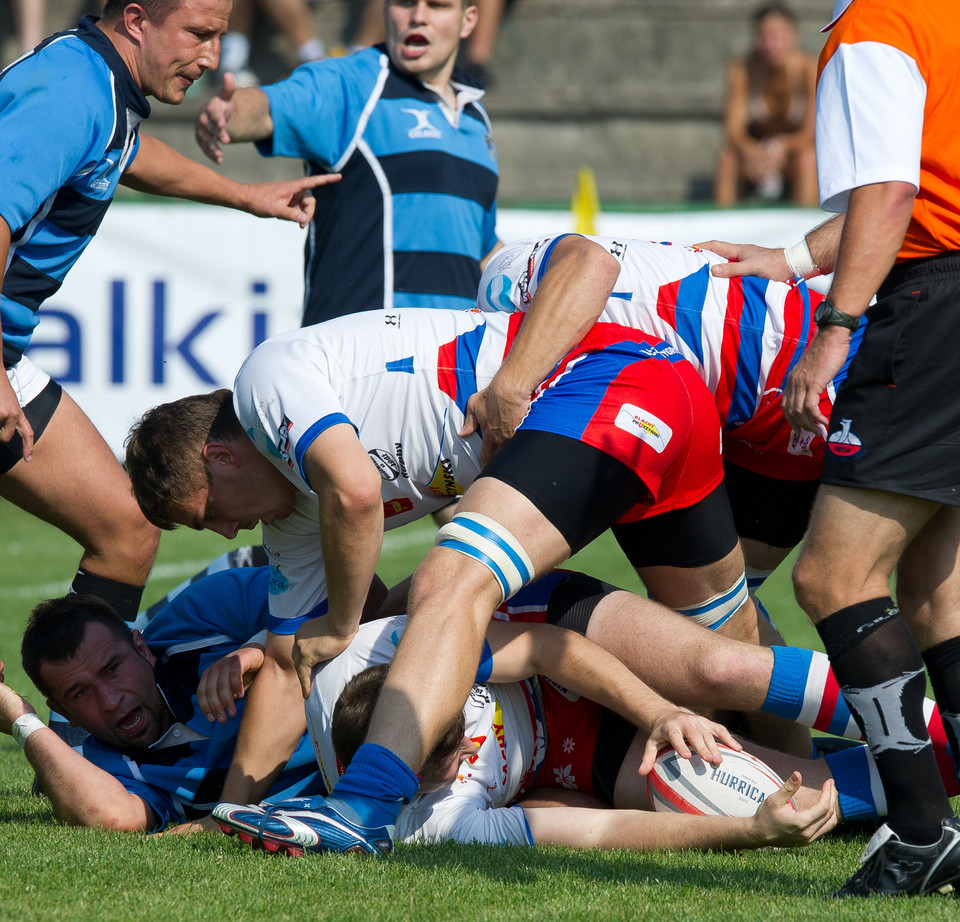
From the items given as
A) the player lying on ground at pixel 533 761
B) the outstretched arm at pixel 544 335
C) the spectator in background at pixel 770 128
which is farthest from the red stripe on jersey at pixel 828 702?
the spectator in background at pixel 770 128

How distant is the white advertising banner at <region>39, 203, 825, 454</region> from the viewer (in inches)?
365

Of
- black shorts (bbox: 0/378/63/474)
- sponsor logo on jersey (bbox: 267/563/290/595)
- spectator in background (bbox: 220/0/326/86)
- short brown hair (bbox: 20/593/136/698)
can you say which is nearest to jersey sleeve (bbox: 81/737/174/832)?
short brown hair (bbox: 20/593/136/698)

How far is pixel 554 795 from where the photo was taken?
11.6ft

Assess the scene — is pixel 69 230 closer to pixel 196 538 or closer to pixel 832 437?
pixel 832 437

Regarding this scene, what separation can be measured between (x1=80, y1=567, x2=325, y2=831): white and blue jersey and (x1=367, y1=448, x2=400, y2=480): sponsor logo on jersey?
78 centimetres

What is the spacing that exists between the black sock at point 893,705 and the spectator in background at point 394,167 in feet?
9.64

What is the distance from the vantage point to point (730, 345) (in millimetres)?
3643

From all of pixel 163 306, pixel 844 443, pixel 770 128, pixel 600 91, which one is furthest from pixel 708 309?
pixel 600 91

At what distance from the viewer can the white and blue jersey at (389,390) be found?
313 centimetres

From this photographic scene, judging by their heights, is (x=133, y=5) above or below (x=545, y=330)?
above

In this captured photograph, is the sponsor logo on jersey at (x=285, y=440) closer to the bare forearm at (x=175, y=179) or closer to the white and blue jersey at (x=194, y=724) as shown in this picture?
the white and blue jersey at (x=194, y=724)

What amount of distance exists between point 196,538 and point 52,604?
5.28 metres

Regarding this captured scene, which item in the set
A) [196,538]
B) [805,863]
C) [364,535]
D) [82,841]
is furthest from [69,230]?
[196,538]

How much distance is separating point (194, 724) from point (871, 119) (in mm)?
2518
